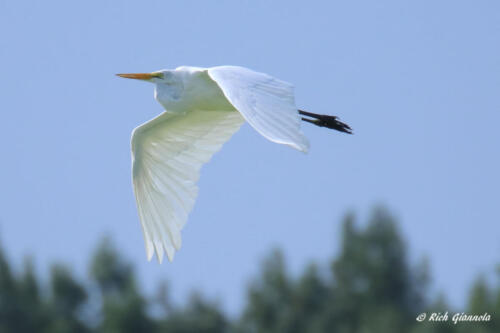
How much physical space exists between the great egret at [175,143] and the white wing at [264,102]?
898mm

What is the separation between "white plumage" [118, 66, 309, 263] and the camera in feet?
27.1

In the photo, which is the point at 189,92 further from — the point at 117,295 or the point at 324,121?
the point at 117,295

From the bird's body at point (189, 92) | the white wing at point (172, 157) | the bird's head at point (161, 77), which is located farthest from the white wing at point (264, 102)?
the white wing at point (172, 157)

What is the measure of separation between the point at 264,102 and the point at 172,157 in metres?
2.67

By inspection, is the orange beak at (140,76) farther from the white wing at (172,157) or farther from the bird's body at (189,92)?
the white wing at (172,157)

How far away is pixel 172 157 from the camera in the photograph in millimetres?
9109

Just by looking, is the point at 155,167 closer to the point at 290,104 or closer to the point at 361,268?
the point at 290,104

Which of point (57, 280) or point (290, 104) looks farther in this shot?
point (57, 280)

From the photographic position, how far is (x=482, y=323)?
2491cm

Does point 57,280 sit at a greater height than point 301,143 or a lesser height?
lesser

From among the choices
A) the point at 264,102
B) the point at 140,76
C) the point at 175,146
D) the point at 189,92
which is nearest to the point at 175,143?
the point at 175,146

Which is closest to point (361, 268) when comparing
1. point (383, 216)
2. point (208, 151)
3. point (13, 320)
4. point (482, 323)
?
point (383, 216)

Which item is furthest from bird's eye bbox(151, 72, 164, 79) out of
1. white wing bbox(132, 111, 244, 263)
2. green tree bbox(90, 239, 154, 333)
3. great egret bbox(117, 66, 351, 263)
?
green tree bbox(90, 239, 154, 333)

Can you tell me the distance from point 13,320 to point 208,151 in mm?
23607
